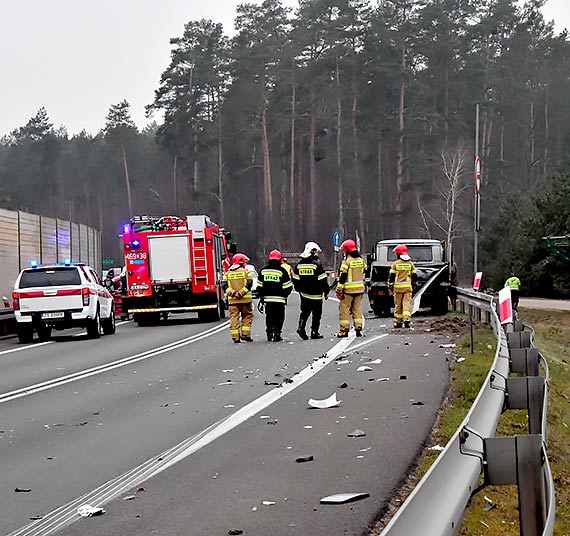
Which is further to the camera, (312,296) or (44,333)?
(44,333)

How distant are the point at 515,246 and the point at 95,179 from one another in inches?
2310

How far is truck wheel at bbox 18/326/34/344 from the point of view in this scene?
23.8 m

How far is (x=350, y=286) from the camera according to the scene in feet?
65.1

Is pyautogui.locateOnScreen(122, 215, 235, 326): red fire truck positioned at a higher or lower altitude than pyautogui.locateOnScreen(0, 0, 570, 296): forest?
lower

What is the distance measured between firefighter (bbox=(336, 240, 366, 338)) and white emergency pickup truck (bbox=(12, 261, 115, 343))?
6.64 meters

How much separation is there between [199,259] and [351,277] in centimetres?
979

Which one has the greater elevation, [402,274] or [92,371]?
[402,274]

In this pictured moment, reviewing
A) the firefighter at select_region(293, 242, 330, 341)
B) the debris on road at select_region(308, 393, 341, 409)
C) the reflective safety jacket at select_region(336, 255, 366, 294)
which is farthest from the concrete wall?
the debris on road at select_region(308, 393, 341, 409)

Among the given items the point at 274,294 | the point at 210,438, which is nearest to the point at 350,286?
the point at 274,294

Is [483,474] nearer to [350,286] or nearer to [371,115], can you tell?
[350,286]

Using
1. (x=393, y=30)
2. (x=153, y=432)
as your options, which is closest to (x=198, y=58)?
(x=393, y=30)

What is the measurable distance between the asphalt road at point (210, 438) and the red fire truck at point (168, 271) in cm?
1103

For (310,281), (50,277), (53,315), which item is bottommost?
(53,315)

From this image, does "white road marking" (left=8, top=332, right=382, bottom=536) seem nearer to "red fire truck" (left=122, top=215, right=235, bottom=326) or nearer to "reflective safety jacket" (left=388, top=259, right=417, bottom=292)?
"reflective safety jacket" (left=388, top=259, right=417, bottom=292)
